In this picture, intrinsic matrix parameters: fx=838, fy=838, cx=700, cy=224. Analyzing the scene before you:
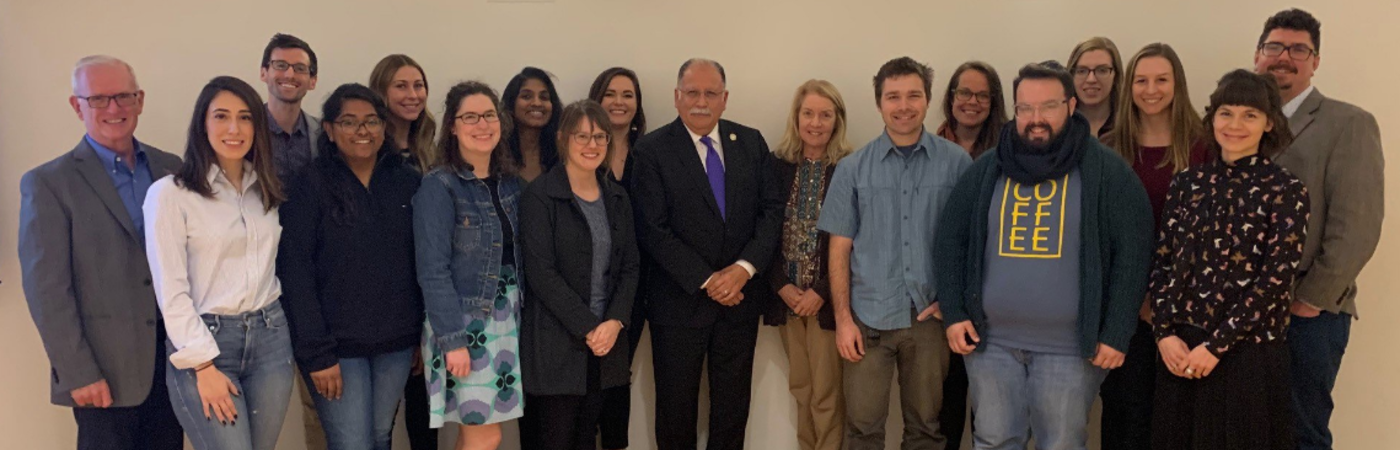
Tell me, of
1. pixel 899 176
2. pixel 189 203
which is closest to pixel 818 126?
pixel 899 176

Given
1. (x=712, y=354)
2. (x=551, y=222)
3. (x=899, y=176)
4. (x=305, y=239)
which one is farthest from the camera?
(x=712, y=354)

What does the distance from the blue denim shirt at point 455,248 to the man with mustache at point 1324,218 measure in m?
2.81

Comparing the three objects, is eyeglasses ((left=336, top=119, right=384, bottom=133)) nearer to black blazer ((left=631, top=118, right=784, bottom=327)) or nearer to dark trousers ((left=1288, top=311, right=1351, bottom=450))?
black blazer ((left=631, top=118, right=784, bottom=327))

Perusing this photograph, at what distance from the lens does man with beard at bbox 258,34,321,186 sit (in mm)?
3373

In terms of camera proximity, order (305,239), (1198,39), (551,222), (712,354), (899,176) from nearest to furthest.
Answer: (305,239)
(551,222)
(899,176)
(712,354)
(1198,39)

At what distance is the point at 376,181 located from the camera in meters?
2.86

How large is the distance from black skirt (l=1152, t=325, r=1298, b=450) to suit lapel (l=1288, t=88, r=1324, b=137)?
88cm

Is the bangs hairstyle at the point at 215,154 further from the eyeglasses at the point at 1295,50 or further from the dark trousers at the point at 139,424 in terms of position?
the eyeglasses at the point at 1295,50

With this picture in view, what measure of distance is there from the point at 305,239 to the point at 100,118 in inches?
34.6

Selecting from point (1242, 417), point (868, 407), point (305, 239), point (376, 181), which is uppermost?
point (376, 181)

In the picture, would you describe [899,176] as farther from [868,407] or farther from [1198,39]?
[1198,39]

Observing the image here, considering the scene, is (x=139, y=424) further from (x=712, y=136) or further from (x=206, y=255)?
(x=712, y=136)

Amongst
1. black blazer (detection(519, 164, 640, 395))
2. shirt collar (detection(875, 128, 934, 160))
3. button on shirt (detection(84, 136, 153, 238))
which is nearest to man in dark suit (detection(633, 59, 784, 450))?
black blazer (detection(519, 164, 640, 395))

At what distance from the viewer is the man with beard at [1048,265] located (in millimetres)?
2746
